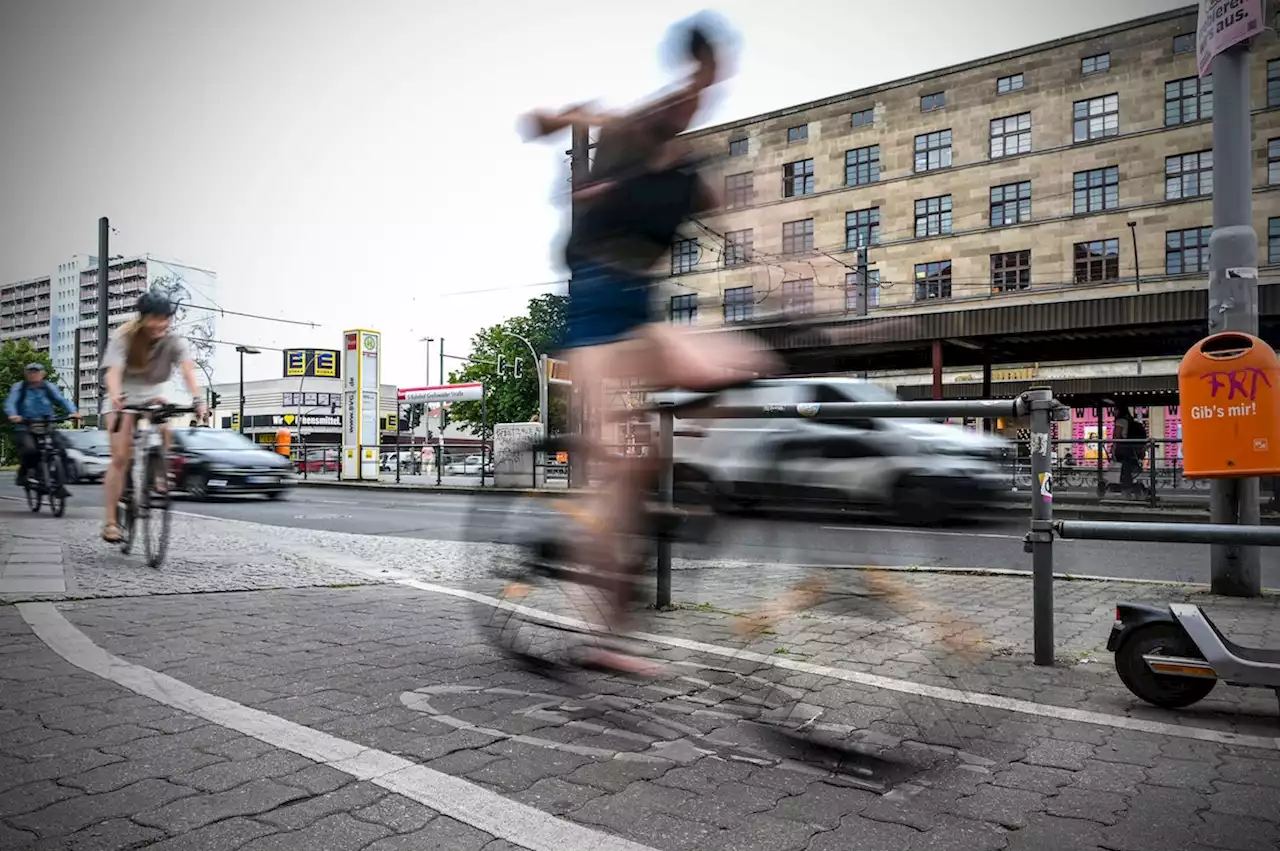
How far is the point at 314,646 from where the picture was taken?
3961 millimetres

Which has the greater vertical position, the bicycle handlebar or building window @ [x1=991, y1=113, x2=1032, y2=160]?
building window @ [x1=991, y1=113, x2=1032, y2=160]

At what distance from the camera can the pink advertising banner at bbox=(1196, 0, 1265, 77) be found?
5574 mm

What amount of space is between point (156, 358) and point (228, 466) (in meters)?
11.3

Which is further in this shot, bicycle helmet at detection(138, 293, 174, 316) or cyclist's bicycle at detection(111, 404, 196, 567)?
cyclist's bicycle at detection(111, 404, 196, 567)

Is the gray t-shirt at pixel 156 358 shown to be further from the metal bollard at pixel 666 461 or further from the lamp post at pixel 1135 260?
the lamp post at pixel 1135 260

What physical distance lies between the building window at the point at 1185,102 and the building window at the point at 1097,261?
234 inches

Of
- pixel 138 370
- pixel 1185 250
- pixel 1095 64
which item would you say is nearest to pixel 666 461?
pixel 138 370

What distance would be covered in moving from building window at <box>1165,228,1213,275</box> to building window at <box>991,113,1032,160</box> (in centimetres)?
817

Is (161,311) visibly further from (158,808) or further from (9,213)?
(158,808)

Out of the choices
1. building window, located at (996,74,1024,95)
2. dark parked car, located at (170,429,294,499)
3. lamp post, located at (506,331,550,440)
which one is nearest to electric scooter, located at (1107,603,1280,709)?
lamp post, located at (506,331,550,440)

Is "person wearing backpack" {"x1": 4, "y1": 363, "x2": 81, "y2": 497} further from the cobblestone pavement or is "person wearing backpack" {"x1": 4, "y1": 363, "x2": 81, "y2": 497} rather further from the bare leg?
the cobblestone pavement

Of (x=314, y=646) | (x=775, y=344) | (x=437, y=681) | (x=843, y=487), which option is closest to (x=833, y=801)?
(x=843, y=487)

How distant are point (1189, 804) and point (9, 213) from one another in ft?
17.8

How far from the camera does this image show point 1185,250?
4009 centimetres
